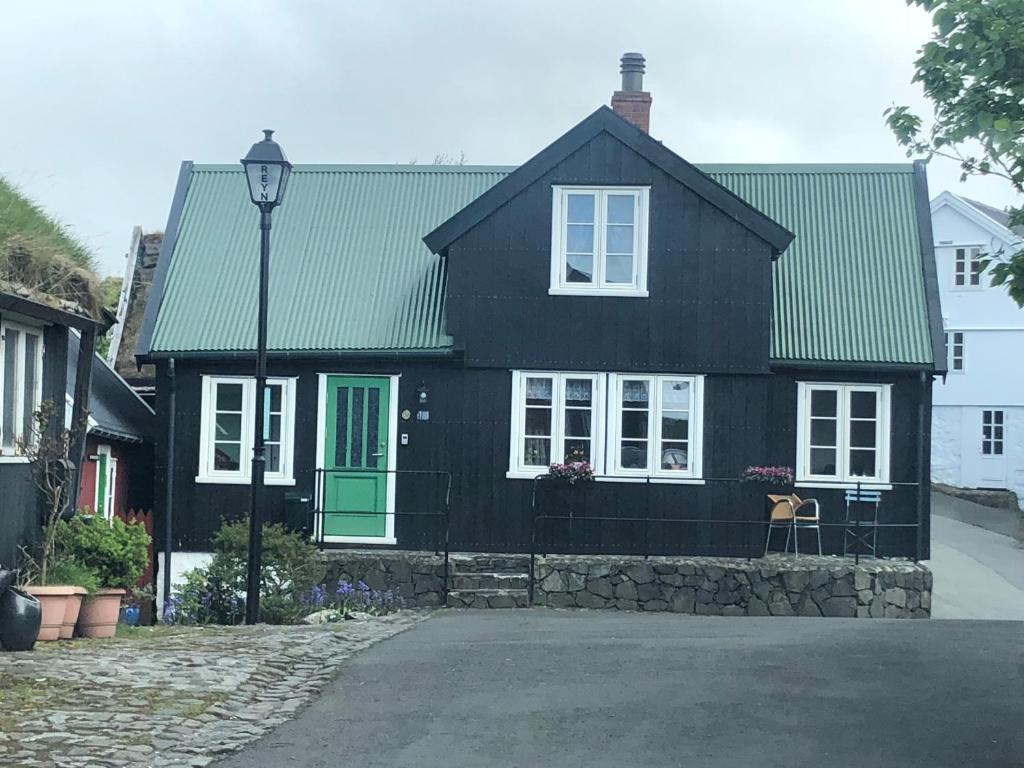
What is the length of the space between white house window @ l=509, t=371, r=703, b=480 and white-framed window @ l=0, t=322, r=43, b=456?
8.10m

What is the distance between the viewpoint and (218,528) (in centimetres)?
2139

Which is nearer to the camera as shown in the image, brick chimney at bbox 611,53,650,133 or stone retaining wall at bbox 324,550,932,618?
stone retaining wall at bbox 324,550,932,618

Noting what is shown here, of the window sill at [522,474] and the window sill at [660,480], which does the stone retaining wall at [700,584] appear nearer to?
the window sill at [660,480]

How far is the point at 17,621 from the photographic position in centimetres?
1193

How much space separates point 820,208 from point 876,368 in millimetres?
3663

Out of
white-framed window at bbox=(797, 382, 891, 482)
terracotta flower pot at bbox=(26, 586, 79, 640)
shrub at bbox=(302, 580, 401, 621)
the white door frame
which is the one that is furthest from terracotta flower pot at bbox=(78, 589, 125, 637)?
white-framed window at bbox=(797, 382, 891, 482)

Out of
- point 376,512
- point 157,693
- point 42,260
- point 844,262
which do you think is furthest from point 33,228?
point 844,262

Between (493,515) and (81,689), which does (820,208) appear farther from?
(81,689)

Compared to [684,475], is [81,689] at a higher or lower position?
lower

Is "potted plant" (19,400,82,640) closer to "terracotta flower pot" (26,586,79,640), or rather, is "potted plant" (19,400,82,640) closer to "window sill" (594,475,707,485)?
"terracotta flower pot" (26,586,79,640)

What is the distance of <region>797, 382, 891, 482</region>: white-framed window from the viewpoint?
859 inches

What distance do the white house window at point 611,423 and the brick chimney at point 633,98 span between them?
218 inches

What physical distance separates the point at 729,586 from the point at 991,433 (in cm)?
2598

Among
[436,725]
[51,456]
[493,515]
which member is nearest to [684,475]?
[493,515]
